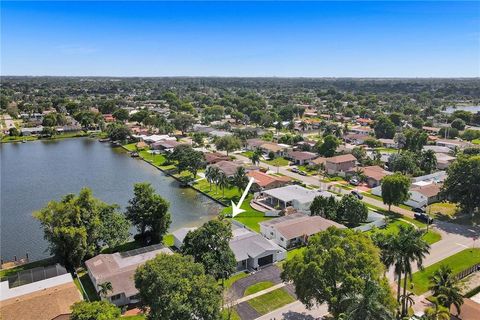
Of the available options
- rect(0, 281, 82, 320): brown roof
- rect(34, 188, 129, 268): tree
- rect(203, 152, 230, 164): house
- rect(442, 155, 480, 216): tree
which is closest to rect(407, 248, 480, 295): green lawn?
rect(442, 155, 480, 216): tree

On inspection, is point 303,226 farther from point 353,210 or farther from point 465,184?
point 465,184

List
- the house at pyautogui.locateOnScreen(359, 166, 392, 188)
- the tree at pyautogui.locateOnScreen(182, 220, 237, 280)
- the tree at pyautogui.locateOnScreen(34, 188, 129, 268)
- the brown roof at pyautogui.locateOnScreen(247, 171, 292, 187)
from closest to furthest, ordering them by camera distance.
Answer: the tree at pyautogui.locateOnScreen(182, 220, 237, 280)
the tree at pyautogui.locateOnScreen(34, 188, 129, 268)
the brown roof at pyautogui.locateOnScreen(247, 171, 292, 187)
the house at pyautogui.locateOnScreen(359, 166, 392, 188)

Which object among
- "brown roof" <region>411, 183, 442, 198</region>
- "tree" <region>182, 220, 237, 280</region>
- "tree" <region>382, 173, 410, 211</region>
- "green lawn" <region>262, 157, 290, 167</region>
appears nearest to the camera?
"tree" <region>182, 220, 237, 280</region>

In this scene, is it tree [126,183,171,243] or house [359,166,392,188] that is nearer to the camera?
tree [126,183,171,243]

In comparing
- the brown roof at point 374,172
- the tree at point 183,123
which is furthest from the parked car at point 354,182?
the tree at point 183,123

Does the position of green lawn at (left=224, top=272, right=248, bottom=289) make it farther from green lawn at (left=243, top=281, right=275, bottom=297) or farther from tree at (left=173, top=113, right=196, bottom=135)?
tree at (left=173, top=113, right=196, bottom=135)

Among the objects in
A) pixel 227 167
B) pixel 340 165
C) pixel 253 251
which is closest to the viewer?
pixel 253 251

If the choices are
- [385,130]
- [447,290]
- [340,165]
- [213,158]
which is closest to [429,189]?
[340,165]
